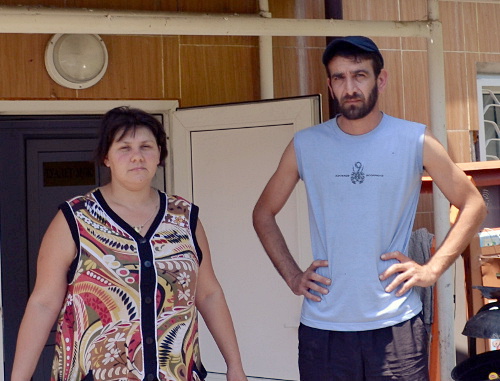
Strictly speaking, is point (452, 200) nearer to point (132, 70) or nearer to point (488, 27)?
point (132, 70)

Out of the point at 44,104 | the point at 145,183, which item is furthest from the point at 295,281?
the point at 44,104

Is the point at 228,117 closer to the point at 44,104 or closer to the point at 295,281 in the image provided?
the point at 44,104

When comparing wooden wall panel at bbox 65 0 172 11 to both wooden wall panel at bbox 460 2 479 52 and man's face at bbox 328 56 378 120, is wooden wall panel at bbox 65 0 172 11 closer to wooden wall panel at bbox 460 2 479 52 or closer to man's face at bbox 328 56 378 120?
wooden wall panel at bbox 460 2 479 52

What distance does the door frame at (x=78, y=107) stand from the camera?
16.6 ft

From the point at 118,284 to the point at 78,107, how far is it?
8.95 ft

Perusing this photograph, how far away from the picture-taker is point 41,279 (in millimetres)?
2717

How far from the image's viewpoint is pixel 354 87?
2756mm

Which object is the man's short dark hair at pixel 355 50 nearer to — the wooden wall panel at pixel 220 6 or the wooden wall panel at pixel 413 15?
the wooden wall panel at pixel 220 6

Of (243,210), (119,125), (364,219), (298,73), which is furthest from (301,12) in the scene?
(364,219)

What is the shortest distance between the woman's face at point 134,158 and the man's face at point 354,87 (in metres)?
0.68

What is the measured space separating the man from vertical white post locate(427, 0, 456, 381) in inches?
59.2

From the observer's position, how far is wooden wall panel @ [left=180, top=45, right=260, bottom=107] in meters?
5.41

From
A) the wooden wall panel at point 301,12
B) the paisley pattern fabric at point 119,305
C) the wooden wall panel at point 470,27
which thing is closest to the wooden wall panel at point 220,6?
the wooden wall panel at point 301,12

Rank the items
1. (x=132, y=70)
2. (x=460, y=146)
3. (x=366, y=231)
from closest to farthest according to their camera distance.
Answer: (x=366, y=231) < (x=132, y=70) < (x=460, y=146)
